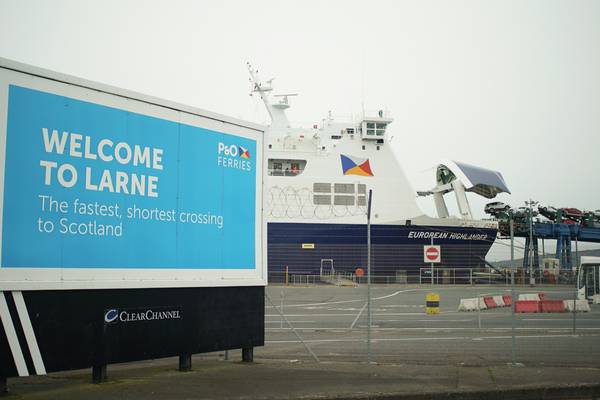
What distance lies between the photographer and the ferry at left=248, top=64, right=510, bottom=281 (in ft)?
143

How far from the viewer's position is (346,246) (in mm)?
44000

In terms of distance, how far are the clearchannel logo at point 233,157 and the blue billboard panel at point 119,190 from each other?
0.06 ft

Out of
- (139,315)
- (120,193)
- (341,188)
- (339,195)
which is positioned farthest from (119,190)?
(341,188)

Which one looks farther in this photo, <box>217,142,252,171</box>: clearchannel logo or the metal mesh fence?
the metal mesh fence

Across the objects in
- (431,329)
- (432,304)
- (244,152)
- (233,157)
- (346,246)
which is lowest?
(431,329)

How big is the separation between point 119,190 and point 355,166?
38.9m

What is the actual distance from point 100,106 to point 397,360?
21.0 feet

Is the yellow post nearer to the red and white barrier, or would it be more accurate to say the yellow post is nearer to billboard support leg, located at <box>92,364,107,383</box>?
the red and white barrier

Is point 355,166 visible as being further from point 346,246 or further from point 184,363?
point 184,363

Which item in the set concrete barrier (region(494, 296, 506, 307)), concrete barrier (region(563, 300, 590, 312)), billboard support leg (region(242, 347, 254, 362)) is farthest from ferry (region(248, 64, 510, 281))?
billboard support leg (region(242, 347, 254, 362))

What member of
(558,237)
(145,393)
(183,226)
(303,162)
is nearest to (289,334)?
(183,226)

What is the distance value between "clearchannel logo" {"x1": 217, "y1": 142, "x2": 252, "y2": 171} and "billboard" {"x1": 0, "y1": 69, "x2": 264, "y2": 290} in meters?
0.02

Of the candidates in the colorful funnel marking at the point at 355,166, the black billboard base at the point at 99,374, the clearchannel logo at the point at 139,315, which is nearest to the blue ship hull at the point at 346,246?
the colorful funnel marking at the point at 355,166

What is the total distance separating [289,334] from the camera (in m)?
16.0
